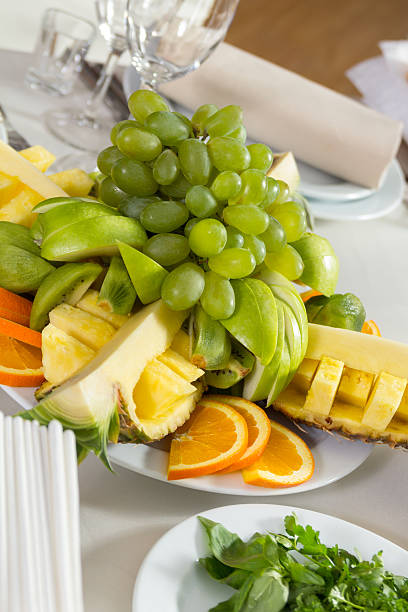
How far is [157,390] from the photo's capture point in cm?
54

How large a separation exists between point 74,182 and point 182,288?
22 cm

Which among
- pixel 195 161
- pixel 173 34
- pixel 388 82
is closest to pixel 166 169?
pixel 195 161

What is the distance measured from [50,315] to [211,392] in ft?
0.52

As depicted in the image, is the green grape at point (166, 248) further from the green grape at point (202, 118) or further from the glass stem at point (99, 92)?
the glass stem at point (99, 92)

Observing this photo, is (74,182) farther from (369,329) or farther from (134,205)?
(369,329)

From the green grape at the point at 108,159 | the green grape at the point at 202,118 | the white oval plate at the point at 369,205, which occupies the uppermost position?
the green grape at the point at 202,118

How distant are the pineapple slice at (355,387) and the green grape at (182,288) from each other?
0.50ft

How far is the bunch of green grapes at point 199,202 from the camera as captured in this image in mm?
565

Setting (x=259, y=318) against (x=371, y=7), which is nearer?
(x=259, y=318)

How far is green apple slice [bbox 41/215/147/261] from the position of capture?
0.56 meters

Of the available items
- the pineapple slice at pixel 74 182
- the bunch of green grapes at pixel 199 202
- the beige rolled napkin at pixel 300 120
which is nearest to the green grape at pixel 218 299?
the bunch of green grapes at pixel 199 202

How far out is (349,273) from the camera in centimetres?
98

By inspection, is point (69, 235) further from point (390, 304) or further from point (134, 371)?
point (390, 304)

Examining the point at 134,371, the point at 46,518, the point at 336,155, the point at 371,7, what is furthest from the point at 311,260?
the point at 371,7
